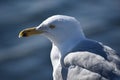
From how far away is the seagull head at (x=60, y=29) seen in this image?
5734 millimetres

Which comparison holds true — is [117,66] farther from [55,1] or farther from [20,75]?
[55,1]

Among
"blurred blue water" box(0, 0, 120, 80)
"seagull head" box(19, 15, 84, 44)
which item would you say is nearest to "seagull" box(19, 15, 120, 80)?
"seagull head" box(19, 15, 84, 44)

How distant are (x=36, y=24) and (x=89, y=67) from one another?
3.14 metres

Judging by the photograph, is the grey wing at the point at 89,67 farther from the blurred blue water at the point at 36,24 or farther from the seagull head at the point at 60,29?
the blurred blue water at the point at 36,24

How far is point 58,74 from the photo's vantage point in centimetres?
573

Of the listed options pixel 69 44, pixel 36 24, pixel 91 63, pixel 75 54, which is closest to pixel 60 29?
pixel 69 44

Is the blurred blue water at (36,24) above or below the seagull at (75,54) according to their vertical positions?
above

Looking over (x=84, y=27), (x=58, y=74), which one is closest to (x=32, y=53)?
(x=84, y=27)

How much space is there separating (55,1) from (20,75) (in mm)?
1742

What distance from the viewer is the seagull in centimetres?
535

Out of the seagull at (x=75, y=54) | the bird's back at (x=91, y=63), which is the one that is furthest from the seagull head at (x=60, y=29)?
the bird's back at (x=91, y=63)

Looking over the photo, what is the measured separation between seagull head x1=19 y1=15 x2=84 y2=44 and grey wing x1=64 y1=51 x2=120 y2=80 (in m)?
0.22

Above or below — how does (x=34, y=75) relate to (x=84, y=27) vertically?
below

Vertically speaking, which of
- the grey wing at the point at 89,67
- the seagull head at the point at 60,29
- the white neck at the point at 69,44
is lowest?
the grey wing at the point at 89,67
